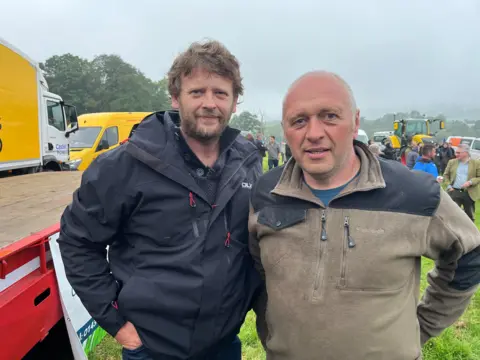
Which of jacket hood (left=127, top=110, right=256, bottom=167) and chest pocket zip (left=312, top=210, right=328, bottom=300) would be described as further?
jacket hood (left=127, top=110, right=256, bottom=167)

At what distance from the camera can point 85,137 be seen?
1146 centimetres

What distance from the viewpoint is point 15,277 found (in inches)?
80.7

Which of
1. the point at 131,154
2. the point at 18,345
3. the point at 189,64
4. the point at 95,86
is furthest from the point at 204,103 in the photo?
the point at 95,86

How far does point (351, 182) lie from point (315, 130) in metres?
0.25

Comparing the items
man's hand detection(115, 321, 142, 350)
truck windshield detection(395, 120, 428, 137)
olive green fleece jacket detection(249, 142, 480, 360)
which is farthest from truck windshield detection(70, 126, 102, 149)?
truck windshield detection(395, 120, 428, 137)

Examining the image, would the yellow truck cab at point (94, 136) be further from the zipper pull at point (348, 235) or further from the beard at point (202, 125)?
the zipper pull at point (348, 235)

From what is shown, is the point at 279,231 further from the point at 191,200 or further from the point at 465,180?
the point at 465,180

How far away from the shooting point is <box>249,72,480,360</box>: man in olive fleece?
1.36 metres

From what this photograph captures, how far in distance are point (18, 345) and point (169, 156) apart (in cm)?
131

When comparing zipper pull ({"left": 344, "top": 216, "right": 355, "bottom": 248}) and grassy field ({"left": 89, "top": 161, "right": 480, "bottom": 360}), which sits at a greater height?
zipper pull ({"left": 344, "top": 216, "right": 355, "bottom": 248})

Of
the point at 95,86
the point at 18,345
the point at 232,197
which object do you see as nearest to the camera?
the point at 232,197

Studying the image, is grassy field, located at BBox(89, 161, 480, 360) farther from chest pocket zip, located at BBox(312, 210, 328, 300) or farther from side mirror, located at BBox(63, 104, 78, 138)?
side mirror, located at BBox(63, 104, 78, 138)

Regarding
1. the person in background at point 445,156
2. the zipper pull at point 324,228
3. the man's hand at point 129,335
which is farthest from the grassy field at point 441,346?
the person in background at point 445,156

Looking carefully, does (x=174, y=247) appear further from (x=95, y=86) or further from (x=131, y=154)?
(x=95, y=86)
